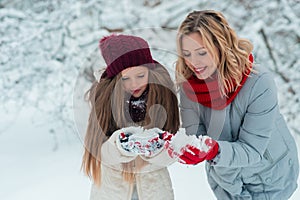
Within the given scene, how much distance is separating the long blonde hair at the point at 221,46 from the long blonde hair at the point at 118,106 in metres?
0.07

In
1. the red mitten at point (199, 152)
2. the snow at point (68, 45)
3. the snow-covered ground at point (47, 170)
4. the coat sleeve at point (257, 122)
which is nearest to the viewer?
the red mitten at point (199, 152)

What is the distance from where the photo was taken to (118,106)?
1.35 meters

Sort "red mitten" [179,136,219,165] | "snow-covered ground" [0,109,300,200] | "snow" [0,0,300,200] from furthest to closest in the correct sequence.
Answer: "snow" [0,0,300,200], "snow-covered ground" [0,109,300,200], "red mitten" [179,136,219,165]

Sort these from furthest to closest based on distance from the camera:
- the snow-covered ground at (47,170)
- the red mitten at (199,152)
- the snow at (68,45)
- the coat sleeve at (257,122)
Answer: the snow at (68,45)
the snow-covered ground at (47,170)
the coat sleeve at (257,122)
the red mitten at (199,152)

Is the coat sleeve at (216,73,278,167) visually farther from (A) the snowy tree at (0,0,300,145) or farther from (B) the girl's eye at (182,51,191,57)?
(A) the snowy tree at (0,0,300,145)

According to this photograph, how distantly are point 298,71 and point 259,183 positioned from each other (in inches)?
71.1

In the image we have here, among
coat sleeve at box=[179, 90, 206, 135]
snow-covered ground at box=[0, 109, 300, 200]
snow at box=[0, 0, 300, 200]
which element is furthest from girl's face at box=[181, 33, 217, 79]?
snow at box=[0, 0, 300, 200]

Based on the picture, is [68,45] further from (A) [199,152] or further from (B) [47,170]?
(A) [199,152]

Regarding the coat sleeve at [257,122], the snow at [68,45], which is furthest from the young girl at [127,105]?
the snow at [68,45]

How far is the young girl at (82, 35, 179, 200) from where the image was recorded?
1.27 meters

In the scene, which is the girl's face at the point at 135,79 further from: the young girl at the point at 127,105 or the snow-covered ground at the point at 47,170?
the snow-covered ground at the point at 47,170

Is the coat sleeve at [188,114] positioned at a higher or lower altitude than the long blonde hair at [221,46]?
lower

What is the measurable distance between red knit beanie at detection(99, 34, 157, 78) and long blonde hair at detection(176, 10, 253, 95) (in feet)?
0.30

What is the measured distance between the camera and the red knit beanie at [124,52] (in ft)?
4.14
